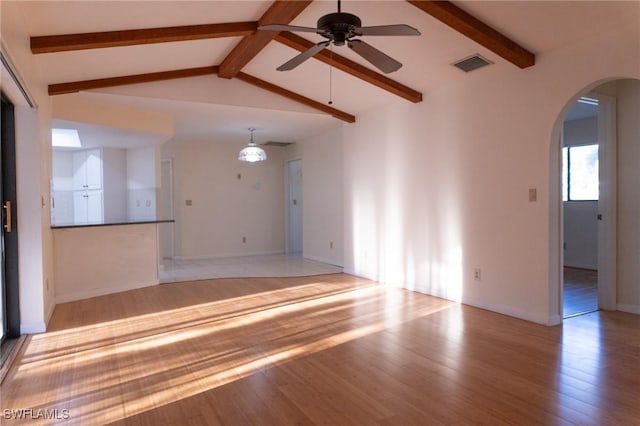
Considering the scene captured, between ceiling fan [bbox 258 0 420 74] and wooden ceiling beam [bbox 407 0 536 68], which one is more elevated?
wooden ceiling beam [bbox 407 0 536 68]

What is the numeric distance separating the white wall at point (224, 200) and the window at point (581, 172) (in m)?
5.38

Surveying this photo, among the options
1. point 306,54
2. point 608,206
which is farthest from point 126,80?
point 608,206

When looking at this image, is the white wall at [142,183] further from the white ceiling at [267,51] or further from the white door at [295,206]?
the white door at [295,206]

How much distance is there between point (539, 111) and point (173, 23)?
127 inches

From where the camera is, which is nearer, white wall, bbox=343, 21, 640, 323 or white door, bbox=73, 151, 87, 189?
white wall, bbox=343, 21, 640, 323

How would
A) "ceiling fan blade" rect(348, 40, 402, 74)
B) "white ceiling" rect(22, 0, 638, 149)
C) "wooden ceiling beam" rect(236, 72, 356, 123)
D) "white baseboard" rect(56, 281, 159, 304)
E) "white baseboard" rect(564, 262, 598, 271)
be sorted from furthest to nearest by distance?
"white baseboard" rect(564, 262, 598, 271), "wooden ceiling beam" rect(236, 72, 356, 123), "white baseboard" rect(56, 281, 159, 304), "white ceiling" rect(22, 0, 638, 149), "ceiling fan blade" rect(348, 40, 402, 74)

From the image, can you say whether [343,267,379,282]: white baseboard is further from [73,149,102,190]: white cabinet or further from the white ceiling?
[73,149,102,190]: white cabinet

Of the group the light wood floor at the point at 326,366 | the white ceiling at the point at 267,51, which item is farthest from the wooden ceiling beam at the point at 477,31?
the light wood floor at the point at 326,366

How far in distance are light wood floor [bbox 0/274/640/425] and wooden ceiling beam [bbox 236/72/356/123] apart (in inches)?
109

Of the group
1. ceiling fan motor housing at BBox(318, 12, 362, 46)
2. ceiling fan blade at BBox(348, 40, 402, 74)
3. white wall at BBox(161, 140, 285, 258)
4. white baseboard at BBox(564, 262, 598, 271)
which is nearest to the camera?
ceiling fan motor housing at BBox(318, 12, 362, 46)

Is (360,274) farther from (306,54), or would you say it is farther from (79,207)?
(79,207)

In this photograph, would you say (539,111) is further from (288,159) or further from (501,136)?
(288,159)

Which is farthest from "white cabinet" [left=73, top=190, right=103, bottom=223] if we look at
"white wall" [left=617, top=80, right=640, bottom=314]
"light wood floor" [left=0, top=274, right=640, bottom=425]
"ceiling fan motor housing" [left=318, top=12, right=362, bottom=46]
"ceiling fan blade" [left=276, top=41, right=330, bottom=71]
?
"white wall" [left=617, top=80, right=640, bottom=314]

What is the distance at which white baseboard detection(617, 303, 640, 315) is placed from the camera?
13.3 feet
